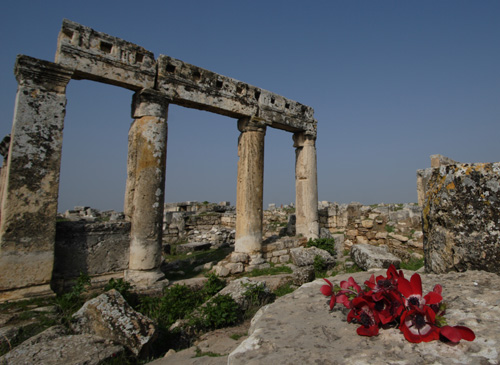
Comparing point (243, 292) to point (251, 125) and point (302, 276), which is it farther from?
point (251, 125)

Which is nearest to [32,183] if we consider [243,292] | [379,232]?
[243,292]

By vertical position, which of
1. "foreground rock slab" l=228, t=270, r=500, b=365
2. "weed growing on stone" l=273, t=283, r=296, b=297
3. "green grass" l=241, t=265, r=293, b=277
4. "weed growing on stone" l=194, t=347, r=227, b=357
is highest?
"foreground rock slab" l=228, t=270, r=500, b=365

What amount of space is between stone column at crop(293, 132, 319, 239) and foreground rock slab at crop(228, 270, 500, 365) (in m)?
8.09

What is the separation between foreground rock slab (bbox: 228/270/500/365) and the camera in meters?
1.26

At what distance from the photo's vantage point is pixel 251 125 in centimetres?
867

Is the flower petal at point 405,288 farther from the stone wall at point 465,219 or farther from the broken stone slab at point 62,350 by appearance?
the broken stone slab at point 62,350

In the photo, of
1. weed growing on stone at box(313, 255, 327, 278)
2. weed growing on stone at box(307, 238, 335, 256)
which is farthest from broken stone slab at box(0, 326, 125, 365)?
weed growing on stone at box(307, 238, 335, 256)

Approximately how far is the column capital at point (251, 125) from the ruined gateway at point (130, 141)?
0.10 ft

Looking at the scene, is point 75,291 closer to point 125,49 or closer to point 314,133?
point 125,49

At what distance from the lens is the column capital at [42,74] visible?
548 centimetres

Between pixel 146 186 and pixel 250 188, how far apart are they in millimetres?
2908

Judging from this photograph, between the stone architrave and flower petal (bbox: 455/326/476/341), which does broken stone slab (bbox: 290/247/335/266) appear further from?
flower petal (bbox: 455/326/476/341)

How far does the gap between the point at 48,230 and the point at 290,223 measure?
26.1 ft

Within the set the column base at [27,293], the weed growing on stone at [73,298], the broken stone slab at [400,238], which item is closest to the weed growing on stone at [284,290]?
the weed growing on stone at [73,298]
